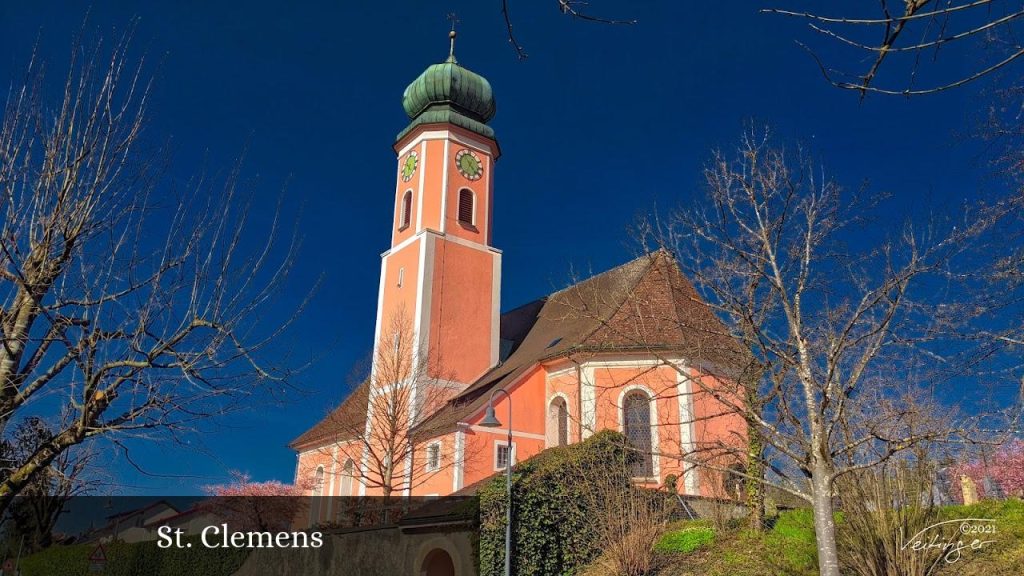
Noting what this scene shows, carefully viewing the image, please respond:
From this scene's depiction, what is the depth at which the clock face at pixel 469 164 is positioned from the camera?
33.8 m

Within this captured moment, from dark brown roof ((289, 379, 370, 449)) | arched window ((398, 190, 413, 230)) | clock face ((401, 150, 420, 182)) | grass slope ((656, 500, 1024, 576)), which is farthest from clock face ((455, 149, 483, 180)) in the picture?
grass slope ((656, 500, 1024, 576))

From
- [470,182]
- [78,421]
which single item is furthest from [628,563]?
[470,182]

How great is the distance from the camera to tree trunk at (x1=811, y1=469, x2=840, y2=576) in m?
7.93

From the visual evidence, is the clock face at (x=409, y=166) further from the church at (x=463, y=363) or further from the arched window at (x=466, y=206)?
the arched window at (x=466, y=206)

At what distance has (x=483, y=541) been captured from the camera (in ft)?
50.3

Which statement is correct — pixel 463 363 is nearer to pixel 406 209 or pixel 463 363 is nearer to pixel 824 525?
pixel 406 209

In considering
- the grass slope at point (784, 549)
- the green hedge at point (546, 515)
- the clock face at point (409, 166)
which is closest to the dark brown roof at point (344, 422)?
the clock face at point (409, 166)

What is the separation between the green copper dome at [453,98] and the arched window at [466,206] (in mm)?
3158

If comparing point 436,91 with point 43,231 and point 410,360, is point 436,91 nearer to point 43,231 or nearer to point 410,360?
point 410,360

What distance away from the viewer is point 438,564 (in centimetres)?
1695

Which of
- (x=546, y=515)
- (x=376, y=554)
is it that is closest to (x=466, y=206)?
(x=376, y=554)

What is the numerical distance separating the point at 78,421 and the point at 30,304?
1132mm

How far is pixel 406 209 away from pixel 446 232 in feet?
10.2

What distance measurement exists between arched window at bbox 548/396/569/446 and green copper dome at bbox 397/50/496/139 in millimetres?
14406
